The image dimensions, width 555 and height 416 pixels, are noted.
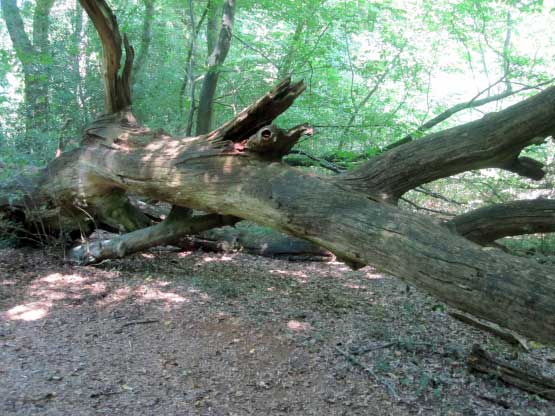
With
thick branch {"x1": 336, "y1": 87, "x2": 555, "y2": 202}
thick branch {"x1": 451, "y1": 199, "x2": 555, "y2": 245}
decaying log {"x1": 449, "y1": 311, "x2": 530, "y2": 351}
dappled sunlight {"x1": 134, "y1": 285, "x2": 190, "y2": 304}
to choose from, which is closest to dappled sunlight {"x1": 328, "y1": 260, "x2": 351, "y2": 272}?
decaying log {"x1": 449, "y1": 311, "x2": 530, "y2": 351}

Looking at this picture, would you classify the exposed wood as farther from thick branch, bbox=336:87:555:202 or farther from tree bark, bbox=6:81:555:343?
thick branch, bbox=336:87:555:202

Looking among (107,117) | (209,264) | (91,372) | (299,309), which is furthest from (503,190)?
(91,372)

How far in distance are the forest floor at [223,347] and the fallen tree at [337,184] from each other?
97 cm

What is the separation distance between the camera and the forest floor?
3.39 meters

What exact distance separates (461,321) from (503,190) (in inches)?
125

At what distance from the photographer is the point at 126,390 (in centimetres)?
337

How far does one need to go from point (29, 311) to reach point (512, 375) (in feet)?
15.0

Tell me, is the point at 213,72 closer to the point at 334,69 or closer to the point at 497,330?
the point at 334,69

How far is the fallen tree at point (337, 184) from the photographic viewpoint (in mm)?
2668

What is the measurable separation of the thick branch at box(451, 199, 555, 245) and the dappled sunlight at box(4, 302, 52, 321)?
3.96 m

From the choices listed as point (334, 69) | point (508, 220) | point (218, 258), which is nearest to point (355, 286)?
point (218, 258)

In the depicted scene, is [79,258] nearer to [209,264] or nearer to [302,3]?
[209,264]

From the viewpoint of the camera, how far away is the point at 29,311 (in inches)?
182

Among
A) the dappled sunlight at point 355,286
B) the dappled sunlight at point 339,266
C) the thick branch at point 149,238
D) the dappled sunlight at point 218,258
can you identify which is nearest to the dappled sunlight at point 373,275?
the dappled sunlight at point 339,266
